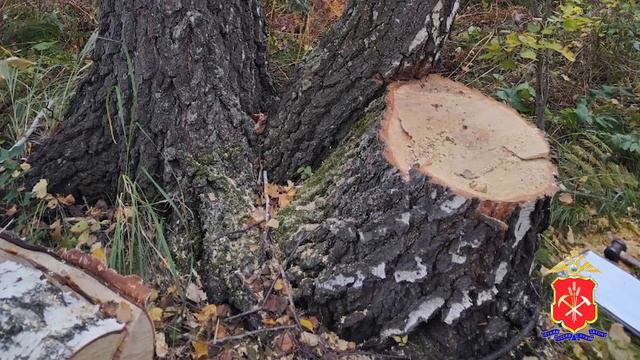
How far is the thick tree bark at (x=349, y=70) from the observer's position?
6.02 ft

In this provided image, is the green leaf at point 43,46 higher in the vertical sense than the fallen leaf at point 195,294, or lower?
higher

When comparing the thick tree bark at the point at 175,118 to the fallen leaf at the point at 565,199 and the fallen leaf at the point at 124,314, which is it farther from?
the fallen leaf at the point at 565,199

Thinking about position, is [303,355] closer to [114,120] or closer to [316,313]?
[316,313]

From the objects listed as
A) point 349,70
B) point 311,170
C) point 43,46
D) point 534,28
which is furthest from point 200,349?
point 43,46

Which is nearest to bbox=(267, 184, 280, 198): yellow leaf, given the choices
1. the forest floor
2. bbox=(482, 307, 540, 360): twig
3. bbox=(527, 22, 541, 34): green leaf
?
the forest floor

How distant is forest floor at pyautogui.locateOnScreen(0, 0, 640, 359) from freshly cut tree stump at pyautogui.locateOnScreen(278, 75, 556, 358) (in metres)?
0.12

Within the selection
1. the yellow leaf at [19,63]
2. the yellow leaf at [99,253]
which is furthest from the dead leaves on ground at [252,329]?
the yellow leaf at [19,63]

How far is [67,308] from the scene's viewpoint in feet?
4.18

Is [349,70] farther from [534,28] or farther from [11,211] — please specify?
[11,211]

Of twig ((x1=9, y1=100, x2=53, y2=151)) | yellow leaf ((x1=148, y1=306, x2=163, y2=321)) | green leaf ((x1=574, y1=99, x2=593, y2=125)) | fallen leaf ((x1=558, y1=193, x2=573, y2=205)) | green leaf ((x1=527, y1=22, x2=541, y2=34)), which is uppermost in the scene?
green leaf ((x1=527, y1=22, x2=541, y2=34))

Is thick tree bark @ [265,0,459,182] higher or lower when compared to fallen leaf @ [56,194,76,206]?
higher

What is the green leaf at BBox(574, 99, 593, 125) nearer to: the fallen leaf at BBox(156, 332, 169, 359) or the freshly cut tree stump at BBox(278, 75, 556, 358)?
the freshly cut tree stump at BBox(278, 75, 556, 358)

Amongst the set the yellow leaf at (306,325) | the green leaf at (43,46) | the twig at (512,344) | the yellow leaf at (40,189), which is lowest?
the twig at (512,344)

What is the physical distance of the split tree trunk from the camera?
5.13ft
